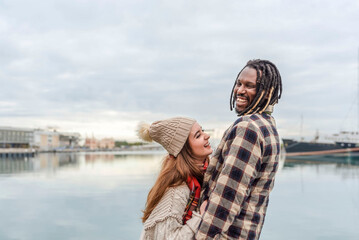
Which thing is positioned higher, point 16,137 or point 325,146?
point 325,146

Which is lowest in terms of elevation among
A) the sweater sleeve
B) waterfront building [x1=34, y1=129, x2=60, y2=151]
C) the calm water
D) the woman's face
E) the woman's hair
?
waterfront building [x1=34, y1=129, x2=60, y2=151]

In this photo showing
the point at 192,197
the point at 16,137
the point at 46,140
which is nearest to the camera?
the point at 192,197

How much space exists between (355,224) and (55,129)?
293 feet

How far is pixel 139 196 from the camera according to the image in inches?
503

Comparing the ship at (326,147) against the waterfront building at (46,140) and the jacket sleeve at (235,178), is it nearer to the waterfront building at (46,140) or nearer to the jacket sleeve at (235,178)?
the jacket sleeve at (235,178)

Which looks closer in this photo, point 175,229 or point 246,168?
point 246,168

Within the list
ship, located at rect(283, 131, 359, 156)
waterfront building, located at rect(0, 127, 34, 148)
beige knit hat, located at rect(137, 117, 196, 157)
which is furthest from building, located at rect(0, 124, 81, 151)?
beige knit hat, located at rect(137, 117, 196, 157)

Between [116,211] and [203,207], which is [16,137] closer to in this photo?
[116,211]

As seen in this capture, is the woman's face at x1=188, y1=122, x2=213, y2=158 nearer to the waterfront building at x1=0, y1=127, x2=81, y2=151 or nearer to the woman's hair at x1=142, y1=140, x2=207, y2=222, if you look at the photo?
the woman's hair at x1=142, y1=140, x2=207, y2=222

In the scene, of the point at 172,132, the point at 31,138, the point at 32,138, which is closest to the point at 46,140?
the point at 32,138

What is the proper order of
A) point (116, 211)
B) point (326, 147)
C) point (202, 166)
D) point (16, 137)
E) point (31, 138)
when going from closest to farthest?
point (202, 166) < point (116, 211) < point (326, 147) < point (16, 137) < point (31, 138)

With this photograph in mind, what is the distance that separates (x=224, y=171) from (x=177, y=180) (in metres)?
0.30

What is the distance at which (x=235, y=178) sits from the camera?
1.13 m

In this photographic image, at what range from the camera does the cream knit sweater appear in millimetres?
1245
